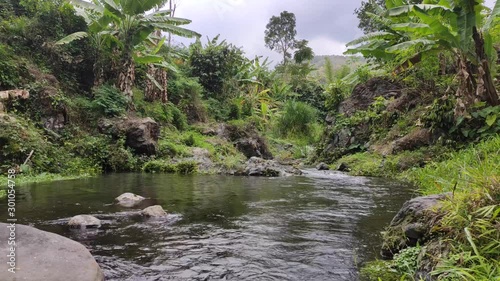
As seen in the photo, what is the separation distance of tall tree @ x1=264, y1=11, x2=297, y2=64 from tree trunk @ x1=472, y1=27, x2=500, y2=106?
113 feet

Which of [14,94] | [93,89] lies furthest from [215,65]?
[14,94]

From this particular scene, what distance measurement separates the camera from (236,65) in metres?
27.3

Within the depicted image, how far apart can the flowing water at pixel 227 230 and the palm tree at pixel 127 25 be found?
918 centimetres

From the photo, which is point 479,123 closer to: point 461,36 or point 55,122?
point 461,36

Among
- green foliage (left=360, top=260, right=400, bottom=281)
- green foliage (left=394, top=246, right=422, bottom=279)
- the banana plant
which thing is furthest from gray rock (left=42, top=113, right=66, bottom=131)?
green foliage (left=394, top=246, right=422, bottom=279)

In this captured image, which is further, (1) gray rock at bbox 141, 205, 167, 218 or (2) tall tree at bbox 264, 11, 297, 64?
(2) tall tree at bbox 264, 11, 297, 64

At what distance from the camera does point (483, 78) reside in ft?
34.7

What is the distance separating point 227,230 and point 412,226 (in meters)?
2.54

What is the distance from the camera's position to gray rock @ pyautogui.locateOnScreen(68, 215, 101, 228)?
5207mm

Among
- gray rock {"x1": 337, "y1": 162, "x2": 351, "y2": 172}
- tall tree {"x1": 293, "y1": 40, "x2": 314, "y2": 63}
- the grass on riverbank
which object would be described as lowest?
gray rock {"x1": 337, "y1": 162, "x2": 351, "y2": 172}

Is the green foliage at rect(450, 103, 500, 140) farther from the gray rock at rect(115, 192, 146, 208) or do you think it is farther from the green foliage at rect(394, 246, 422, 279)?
the gray rock at rect(115, 192, 146, 208)

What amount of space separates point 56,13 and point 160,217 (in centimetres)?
1546

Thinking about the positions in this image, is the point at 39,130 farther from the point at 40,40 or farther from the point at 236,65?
the point at 236,65

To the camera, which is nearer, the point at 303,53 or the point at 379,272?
the point at 379,272
